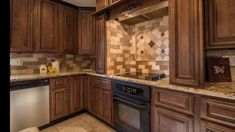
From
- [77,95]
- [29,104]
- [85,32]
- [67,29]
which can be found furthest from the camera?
[85,32]

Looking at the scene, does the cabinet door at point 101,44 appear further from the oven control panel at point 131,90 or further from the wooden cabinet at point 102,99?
the oven control panel at point 131,90

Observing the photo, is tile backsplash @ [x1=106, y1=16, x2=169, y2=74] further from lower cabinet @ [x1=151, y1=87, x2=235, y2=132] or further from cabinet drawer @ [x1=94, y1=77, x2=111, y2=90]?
lower cabinet @ [x1=151, y1=87, x2=235, y2=132]

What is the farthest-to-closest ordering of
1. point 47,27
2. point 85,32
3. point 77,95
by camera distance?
point 85,32 → point 77,95 → point 47,27

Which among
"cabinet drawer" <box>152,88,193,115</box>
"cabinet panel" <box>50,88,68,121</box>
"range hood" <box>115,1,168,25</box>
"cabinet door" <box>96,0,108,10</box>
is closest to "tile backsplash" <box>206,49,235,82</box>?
"cabinet drawer" <box>152,88,193,115</box>

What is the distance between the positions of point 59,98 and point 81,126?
0.65 metres

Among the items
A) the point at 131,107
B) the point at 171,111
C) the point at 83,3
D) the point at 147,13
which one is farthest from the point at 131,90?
the point at 83,3

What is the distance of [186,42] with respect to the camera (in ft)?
4.70

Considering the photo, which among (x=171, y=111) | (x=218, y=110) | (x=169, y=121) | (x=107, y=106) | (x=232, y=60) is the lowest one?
(x=107, y=106)

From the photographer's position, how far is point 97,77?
2654 millimetres

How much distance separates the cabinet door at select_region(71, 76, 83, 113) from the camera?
113 inches

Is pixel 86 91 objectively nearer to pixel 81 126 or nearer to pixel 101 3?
pixel 81 126

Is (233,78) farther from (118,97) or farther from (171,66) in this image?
(118,97)

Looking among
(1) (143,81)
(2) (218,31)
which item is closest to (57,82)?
(1) (143,81)

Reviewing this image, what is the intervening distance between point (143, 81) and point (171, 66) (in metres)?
0.39
